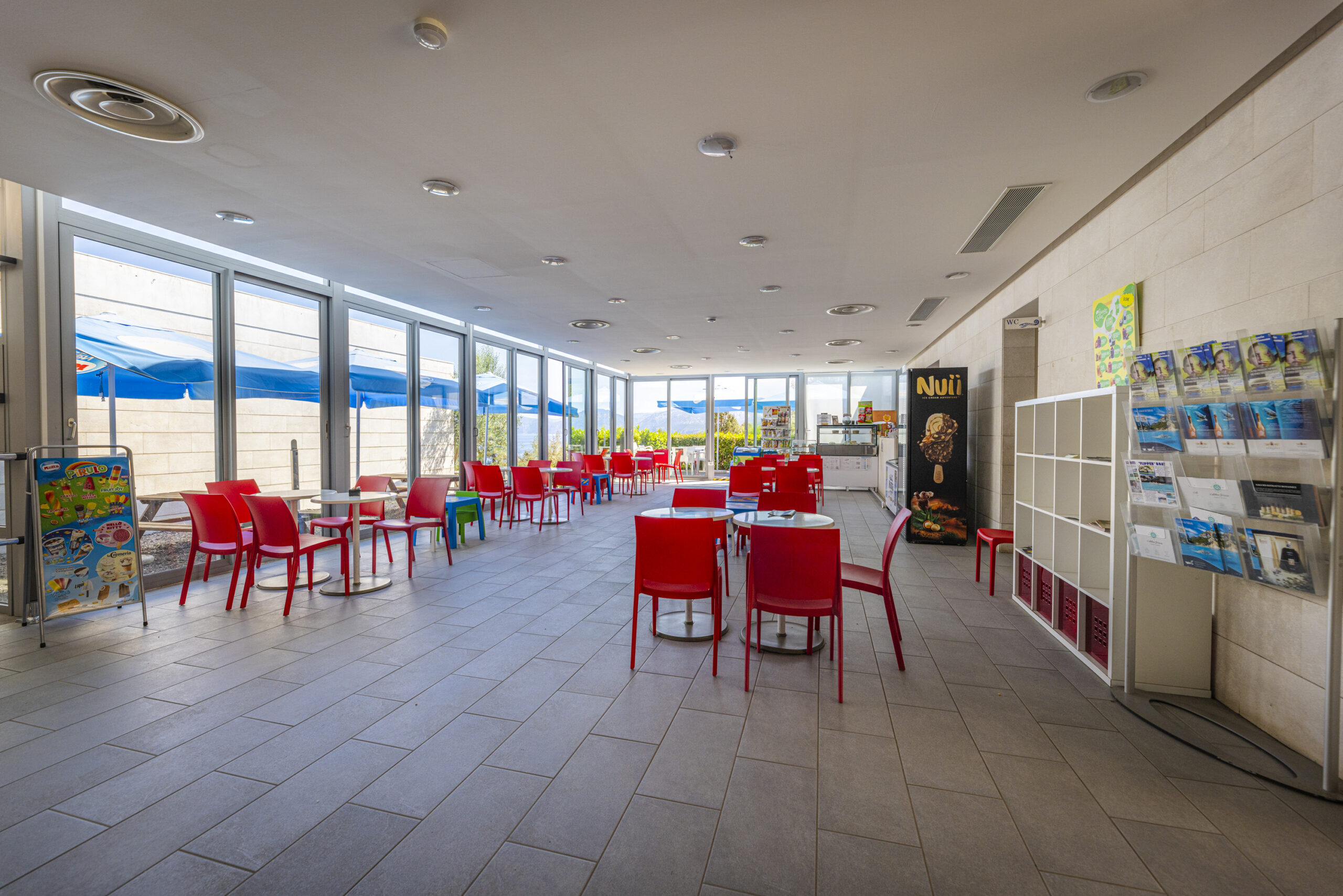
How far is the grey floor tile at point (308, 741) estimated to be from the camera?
2.22 metres

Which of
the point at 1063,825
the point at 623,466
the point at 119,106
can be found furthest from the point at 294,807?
the point at 623,466

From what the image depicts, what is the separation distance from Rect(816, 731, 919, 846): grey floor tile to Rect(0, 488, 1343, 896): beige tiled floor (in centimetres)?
1

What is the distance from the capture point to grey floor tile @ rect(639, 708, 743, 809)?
2.09 meters

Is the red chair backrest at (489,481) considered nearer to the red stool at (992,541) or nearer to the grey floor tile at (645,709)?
the grey floor tile at (645,709)

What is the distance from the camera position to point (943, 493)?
684 cm

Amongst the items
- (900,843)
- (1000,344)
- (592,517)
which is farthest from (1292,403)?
(592,517)

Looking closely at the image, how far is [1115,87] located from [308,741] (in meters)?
4.55

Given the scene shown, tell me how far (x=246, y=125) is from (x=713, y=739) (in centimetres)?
379

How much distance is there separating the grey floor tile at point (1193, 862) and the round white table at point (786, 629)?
1.72 meters

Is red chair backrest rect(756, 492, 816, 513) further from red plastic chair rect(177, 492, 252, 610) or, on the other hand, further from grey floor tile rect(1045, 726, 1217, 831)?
red plastic chair rect(177, 492, 252, 610)

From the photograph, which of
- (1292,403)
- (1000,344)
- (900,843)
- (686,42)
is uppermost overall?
(686,42)

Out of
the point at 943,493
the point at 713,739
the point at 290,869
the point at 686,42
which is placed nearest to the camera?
the point at 290,869

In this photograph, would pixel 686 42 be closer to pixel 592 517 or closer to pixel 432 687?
pixel 432 687

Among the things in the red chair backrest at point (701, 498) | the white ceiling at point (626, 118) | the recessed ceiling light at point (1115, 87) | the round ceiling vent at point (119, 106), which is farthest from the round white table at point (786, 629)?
the round ceiling vent at point (119, 106)
